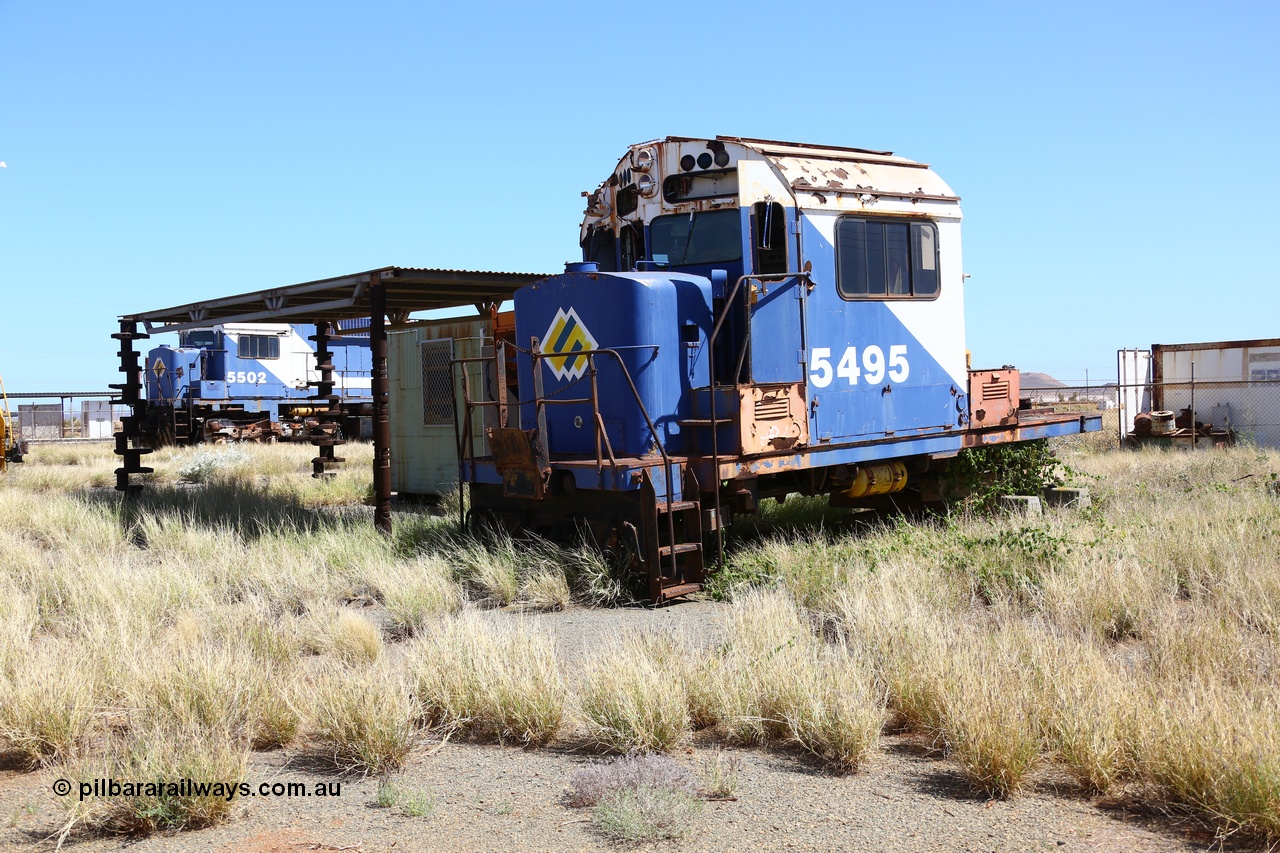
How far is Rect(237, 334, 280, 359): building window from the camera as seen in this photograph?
36.0 metres

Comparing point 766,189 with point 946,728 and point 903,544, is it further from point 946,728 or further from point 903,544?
point 946,728

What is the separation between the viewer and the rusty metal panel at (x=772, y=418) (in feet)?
29.7

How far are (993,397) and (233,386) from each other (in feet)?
96.3

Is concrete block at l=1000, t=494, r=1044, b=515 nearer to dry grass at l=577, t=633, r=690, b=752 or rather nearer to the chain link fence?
dry grass at l=577, t=633, r=690, b=752

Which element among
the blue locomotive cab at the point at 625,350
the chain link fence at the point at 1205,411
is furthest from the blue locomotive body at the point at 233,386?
the blue locomotive cab at the point at 625,350

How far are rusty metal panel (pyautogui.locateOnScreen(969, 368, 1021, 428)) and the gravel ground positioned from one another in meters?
6.86

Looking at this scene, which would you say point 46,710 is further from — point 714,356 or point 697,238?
point 697,238

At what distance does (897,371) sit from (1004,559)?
2382mm

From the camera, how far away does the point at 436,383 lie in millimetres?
16000

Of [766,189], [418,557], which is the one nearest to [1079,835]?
[766,189]

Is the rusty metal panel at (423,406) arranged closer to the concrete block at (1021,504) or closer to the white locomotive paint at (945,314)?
the white locomotive paint at (945,314)

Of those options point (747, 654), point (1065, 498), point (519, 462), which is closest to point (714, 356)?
point (519, 462)

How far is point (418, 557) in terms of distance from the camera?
10.4m

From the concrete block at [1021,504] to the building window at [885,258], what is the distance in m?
2.63
